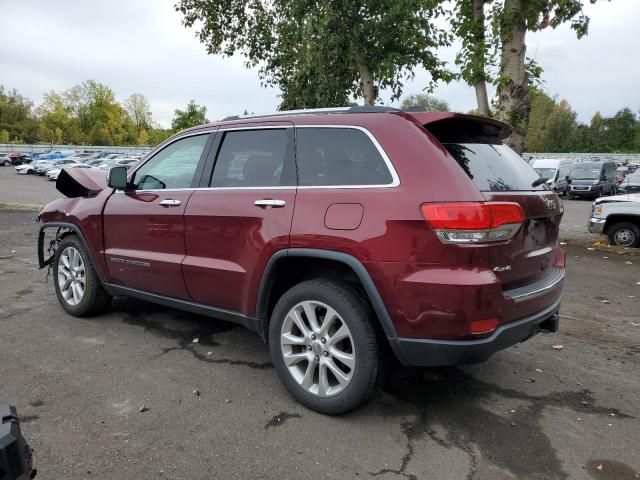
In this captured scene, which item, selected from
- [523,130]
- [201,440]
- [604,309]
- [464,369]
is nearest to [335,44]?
[523,130]

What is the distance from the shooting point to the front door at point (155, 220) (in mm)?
4051

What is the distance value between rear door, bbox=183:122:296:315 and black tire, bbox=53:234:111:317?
56.4 inches

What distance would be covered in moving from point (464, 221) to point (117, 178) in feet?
9.86

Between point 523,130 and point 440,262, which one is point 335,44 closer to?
point 523,130

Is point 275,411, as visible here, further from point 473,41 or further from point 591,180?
point 591,180

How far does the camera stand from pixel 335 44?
37.0 feet

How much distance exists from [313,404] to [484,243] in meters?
1.42

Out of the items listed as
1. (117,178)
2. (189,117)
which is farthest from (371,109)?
(189,117)

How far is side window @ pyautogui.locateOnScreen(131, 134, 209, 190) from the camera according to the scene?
13.5ft

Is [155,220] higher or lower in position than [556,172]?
lower

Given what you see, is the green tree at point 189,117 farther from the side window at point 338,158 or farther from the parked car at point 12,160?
the side window at point 338,158

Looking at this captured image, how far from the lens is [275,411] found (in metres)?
3.26

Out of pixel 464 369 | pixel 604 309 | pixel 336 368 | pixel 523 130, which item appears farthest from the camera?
pixel 523 130

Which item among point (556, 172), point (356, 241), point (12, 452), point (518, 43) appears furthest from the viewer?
point (556, 172)
